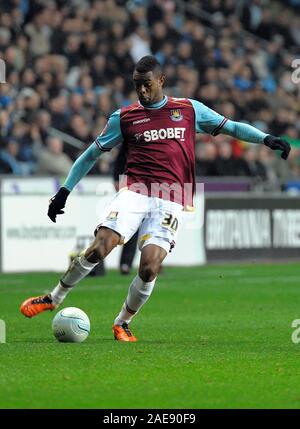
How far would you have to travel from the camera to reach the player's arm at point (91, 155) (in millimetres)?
10211

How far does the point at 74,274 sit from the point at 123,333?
66 centimetres

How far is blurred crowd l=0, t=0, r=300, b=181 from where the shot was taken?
805 inches

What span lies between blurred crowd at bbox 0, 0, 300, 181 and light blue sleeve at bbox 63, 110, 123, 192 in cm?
950

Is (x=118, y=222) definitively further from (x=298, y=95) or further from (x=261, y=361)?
(x=298, y=95)

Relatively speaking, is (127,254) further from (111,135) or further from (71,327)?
(71,327)

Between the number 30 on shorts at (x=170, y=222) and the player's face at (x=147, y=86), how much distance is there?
99 cm

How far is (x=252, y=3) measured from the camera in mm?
29516

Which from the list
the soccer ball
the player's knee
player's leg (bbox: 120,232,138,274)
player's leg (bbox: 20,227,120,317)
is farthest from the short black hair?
player's leg (bbox: 120,232,138,274)

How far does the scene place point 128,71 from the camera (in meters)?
23.9

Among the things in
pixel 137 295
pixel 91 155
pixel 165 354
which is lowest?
pixel 165 354

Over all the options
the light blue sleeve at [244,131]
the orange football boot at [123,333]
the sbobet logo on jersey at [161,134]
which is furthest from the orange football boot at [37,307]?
the light blue sleeve at [244,131]

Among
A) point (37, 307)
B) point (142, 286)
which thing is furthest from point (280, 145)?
point (37, 307)

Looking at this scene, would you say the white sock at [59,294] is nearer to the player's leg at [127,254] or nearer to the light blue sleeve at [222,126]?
the light blue sleeve at [222,126]

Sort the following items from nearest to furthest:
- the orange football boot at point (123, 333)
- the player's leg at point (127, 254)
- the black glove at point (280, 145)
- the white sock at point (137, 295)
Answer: the black glove at point (280, 145), the white sock at point (137, 295), the orange football boot at point (123, 333), the player's leg at point (127, 254)
